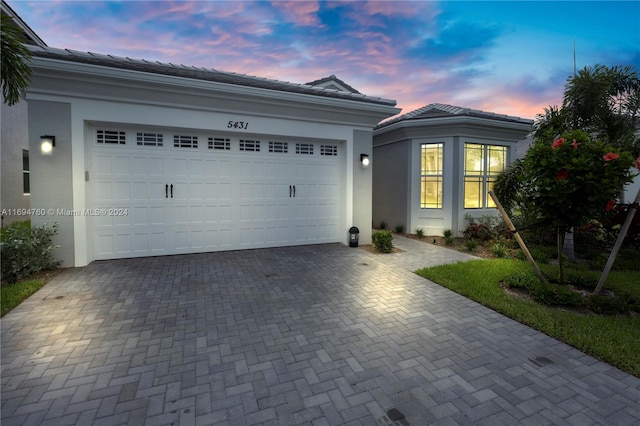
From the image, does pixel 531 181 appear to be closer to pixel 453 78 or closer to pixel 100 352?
pixel 100 352

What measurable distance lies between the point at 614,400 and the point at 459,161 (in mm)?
8622

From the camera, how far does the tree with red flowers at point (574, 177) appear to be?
4031 mm

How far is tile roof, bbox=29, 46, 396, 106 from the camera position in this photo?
5.57m

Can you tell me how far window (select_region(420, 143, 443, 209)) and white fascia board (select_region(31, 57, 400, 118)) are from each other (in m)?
2.90

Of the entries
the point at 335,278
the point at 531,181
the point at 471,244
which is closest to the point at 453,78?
the point at 471,244

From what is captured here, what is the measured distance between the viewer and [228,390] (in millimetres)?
2373

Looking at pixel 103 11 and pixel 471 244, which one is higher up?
pixel 103 11

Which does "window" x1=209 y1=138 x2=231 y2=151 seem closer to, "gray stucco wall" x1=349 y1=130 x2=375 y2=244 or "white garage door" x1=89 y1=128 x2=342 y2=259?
"white garage door" x1=89 y1=128 x2=342 y2=259

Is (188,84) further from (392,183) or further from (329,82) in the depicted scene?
(392,183)

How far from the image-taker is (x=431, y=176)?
33.9 ft

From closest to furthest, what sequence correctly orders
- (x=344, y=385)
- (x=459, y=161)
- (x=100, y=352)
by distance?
(x=344, y=385) → (x=100, y=352) → (x=459, y=161)

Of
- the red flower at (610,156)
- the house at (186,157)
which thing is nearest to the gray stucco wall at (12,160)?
the house at (186,157)

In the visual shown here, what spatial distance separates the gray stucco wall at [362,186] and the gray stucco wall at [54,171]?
6.48 meters

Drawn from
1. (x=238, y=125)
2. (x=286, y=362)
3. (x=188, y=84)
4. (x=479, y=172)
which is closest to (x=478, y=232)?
(x=479, y=172)
